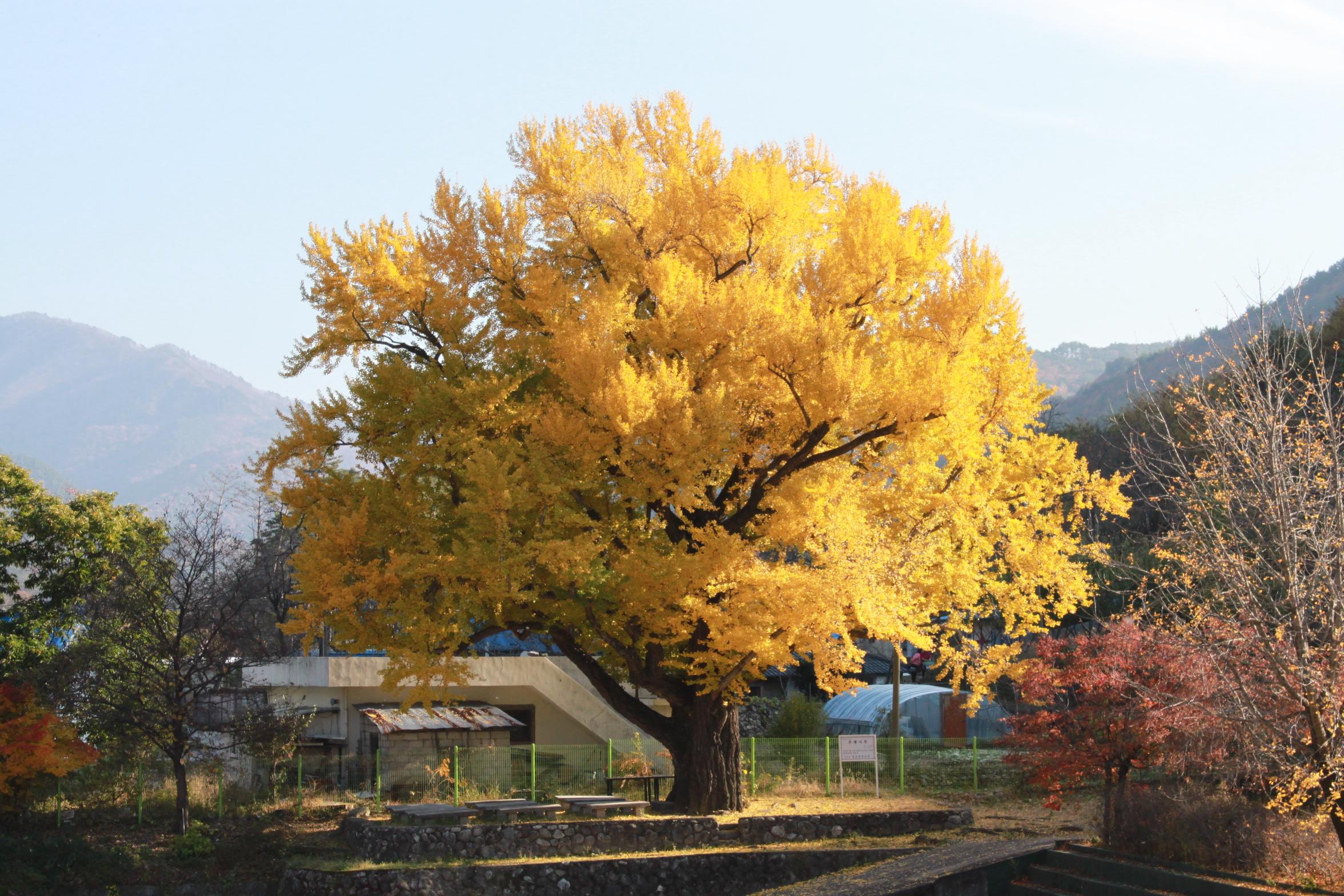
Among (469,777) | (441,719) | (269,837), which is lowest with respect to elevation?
(269,837)

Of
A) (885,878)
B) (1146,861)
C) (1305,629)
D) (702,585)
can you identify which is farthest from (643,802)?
(1305,629)

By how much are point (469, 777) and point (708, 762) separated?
5.21 metres

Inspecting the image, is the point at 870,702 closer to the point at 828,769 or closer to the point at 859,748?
the point at 828,769

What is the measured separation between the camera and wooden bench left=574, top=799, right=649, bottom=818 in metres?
18.4

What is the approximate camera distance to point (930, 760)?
2472cm

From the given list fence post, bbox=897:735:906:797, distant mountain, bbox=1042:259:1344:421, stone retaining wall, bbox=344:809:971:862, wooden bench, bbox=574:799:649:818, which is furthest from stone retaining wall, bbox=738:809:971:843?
distant mountain, bbox=1042:259:1344:421

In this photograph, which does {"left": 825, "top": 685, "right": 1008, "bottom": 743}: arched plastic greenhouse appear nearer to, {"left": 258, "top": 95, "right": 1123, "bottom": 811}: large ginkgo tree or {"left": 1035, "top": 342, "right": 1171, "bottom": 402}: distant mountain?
{"left": 258, "top": 95, "right": 1123, "bottom": 811}: large ginkgo tree

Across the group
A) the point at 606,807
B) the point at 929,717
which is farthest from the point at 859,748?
the point at 929,717

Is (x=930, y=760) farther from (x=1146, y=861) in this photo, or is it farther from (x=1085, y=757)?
(x=1146, y=861)

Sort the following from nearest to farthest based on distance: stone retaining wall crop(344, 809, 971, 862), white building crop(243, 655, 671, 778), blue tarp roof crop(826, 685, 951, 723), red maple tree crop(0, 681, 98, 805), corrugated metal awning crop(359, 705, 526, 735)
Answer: stone retaining wall crop(344, 809, 971, 862) → red maple tree crop(0, 681, 98, 805) → corrugated metal awning crop(359, 705, 526, 735) → white building crop(243, 655, 671, 778) → blue tarp roof crop(826, 685, 951, 723)

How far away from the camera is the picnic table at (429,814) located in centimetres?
1819

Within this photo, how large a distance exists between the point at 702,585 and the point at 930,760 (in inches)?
455

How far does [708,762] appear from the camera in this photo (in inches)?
727

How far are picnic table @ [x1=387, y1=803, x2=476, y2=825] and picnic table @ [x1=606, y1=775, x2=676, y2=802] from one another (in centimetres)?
276
